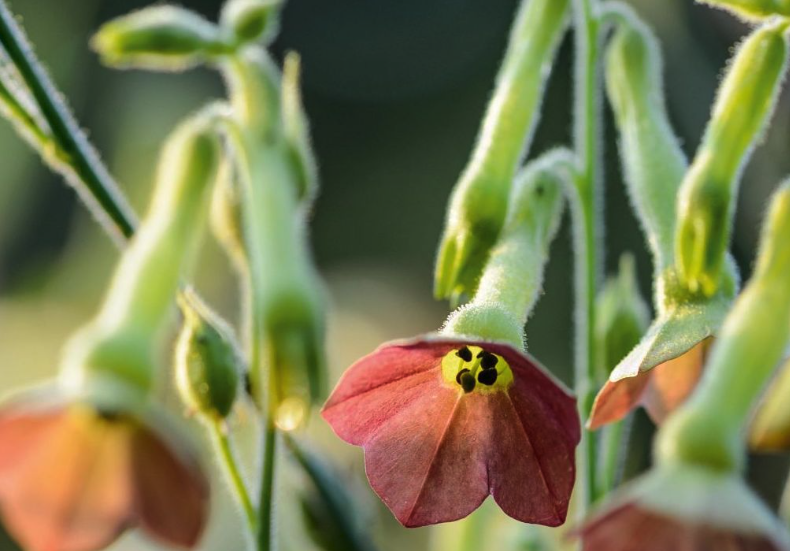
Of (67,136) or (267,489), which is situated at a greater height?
(67,136)

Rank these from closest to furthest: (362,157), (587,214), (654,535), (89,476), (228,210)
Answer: (654,535) < (89,476) < (587,214) < (228,210) < (362,157)

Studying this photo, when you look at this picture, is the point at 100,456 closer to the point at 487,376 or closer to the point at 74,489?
the point at 74,489

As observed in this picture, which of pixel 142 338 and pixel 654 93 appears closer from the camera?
pixel 142 338

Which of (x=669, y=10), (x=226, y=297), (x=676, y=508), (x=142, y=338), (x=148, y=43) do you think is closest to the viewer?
(x=676, y=508)

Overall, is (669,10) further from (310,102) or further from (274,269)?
(310,102)

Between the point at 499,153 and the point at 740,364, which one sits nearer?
the point at 740,364

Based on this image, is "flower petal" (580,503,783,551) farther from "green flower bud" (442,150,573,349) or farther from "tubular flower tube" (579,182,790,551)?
"green flower bud" (442,150,573,349)

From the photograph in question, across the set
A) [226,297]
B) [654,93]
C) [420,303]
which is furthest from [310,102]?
A: [654,93]

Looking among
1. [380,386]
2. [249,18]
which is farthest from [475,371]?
[249,18]
